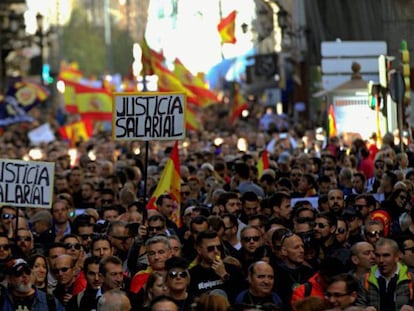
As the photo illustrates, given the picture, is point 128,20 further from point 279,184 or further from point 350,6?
point 279,184

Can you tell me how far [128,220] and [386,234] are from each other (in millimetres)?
2614

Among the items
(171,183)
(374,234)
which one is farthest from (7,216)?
(374,234)

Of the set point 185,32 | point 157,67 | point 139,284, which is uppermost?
point 185,32

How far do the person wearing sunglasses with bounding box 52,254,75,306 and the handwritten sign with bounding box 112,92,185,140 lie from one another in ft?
9.40

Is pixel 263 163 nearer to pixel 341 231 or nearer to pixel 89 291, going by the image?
pixel 341 231

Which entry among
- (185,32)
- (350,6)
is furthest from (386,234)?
(185,32)

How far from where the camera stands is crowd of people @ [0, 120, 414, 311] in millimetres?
11047

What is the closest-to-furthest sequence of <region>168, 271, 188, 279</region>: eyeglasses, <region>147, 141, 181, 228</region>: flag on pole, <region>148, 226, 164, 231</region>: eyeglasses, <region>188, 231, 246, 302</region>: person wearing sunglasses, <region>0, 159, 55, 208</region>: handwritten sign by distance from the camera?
1. <region>168, 271, 188, 279</region>: eyeglasses
2. <region>188, 231, 246, 302</region>: person wearing sunglasses
3. <region>148, 226, 164, 231</region>: eyeglasses
4. <region>0, 159, 55, 208</region>: handwritten sign
5. <region>147, 141, 181, 228</region>: flag on pole

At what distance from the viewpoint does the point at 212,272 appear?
39.7 ft

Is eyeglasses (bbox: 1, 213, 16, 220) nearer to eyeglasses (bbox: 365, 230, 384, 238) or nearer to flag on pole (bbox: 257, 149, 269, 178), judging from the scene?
eyeglasses (bbox: 365, 230, 384, 238)

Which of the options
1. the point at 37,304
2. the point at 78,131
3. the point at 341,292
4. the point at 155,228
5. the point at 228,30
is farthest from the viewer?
the point at 228,30

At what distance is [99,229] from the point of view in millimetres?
15773

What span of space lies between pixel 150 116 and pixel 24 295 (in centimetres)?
421

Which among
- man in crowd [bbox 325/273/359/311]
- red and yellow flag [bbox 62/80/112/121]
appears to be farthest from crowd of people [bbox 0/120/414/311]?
red and yellow flag [bbox 62/80/112/121]
